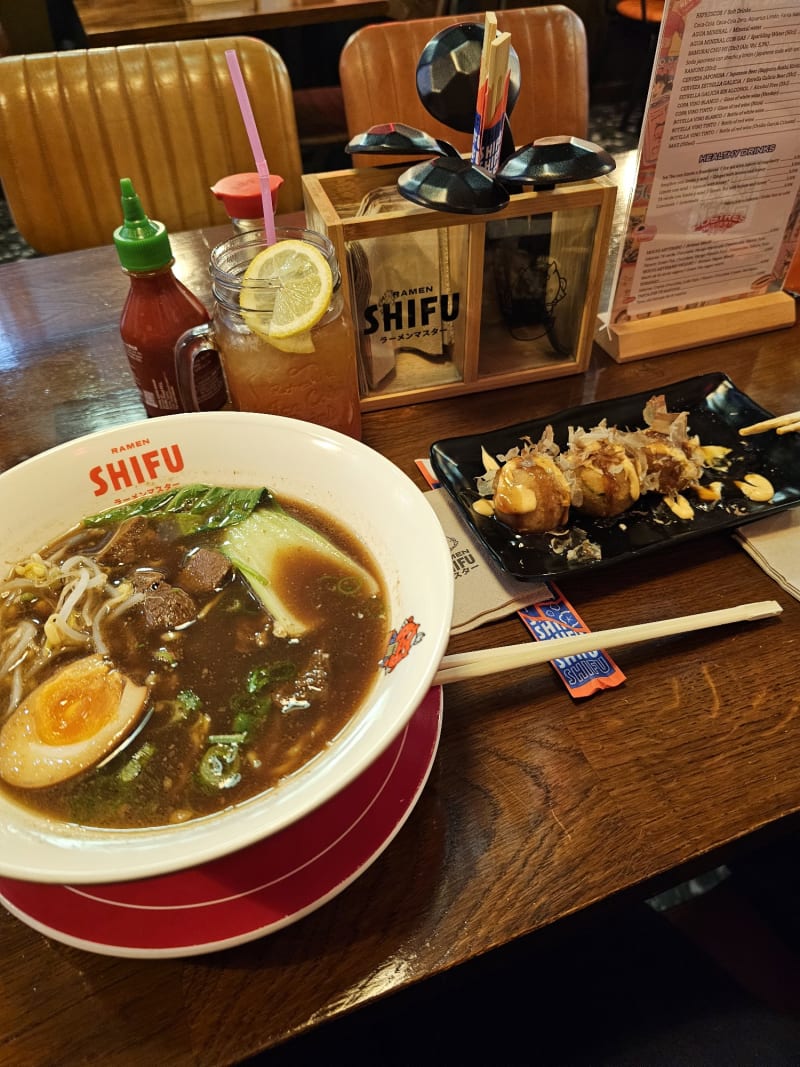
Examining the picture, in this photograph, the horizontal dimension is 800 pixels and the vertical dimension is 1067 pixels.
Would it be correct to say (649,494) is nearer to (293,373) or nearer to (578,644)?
(578,644)

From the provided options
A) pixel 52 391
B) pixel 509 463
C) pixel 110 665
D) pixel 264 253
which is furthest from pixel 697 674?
pixel 52 391

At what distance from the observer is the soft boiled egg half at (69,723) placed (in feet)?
2.33

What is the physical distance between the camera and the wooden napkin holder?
1180 millimetres

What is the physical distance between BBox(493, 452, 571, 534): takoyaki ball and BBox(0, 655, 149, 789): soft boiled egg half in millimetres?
551

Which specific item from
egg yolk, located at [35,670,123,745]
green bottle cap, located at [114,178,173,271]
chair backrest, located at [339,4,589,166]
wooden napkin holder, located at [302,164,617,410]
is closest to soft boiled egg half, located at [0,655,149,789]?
egg yolk, located at [35,670,123,745]

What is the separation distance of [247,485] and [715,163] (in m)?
1.02

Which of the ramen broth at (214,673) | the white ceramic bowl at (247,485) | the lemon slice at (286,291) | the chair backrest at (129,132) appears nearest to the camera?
the white ceramic bowl at (247,485)

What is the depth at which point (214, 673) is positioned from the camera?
81cm

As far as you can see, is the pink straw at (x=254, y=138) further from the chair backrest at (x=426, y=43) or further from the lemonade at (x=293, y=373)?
the chair backrest at (x=426, y=43)

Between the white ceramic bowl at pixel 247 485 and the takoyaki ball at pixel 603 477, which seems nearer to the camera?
the white ceramic bowl at pixel 247 485

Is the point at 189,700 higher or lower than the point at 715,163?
lower

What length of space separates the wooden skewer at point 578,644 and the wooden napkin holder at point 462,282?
634mm

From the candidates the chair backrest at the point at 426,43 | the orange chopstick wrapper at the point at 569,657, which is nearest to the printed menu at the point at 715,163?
the orange chopstick wrapper at the point at 569,657

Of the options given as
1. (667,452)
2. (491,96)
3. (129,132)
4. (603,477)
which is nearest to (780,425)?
(667,452)
